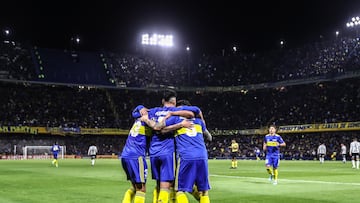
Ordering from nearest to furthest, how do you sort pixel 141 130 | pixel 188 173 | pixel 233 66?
pixel 188 173
pixel 141 130
pixel 233 66

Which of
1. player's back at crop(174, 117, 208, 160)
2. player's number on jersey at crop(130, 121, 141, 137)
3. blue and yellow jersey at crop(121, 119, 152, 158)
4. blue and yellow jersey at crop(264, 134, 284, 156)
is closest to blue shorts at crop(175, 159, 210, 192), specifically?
player's back at crop(174, 117, 208, 160)

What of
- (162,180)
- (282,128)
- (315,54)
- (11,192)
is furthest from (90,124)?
(162,180)

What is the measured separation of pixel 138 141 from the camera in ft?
32.3

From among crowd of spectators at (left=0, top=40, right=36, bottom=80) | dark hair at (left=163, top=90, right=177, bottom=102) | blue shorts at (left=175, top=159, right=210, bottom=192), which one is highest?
crowd of spectators at (left=0, top=40, right=36, bottom=80)

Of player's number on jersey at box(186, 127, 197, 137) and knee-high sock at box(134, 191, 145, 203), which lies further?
knee-high sock at box(134, 191, 145, 203)

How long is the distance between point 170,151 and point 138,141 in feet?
2.66

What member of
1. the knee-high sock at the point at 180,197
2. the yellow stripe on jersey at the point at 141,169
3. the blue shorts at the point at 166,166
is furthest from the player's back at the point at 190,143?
the yellow stripe on jersey at the point at 141,169

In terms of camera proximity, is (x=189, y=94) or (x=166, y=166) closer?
(x=166, y=166)

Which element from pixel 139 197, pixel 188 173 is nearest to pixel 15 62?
pixel 139 197

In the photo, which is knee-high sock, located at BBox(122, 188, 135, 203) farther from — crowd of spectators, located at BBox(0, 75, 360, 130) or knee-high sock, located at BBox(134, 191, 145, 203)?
crowd of spectators, located at BBox(0, 75, 360, 130)

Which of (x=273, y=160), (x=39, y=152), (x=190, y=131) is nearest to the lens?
(x=190, y=131)

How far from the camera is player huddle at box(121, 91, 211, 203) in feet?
30.2

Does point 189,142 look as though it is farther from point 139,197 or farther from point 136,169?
point 139,197

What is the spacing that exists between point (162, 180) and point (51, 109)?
221 feet
